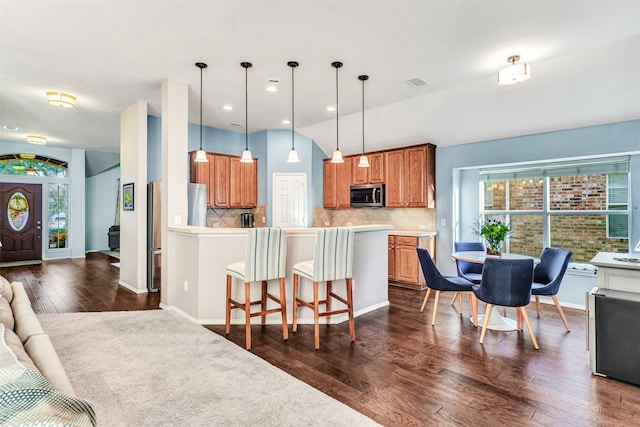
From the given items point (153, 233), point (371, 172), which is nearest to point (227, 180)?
point (153, 233)

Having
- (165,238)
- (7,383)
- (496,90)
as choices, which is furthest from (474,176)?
(7,383)

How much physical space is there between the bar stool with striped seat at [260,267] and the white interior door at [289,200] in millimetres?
3330

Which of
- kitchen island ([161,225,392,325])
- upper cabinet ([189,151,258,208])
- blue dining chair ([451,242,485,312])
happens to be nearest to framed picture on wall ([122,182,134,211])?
upper cabinet ([189,151,258,208])

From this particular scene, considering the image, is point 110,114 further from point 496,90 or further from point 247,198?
point 496,90

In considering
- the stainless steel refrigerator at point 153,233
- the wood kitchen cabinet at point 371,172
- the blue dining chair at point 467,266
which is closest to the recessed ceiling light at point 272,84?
the stainless steel refrigerator at point 153,233

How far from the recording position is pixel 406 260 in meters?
5.60

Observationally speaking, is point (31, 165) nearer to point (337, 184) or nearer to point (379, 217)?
point (337, 184)

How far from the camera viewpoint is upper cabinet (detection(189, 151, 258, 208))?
6.20 m

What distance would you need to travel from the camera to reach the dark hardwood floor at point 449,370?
7.01 ft

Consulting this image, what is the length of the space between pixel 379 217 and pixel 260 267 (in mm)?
3835

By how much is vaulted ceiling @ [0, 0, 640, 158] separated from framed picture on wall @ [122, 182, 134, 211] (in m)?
1.29

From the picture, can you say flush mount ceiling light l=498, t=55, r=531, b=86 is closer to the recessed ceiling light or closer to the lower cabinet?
the recessed ceiling light

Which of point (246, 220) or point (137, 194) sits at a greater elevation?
point (137, 194)

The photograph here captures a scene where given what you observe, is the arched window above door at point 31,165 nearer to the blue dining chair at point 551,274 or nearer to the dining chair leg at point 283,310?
the dining chair leg at point 283,310
